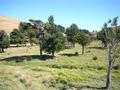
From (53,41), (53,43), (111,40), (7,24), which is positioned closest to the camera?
(111,40)

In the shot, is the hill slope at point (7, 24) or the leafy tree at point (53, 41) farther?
the hill slope at point (7, 24)

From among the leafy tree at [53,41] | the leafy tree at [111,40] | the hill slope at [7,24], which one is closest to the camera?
the leafy tree at [111,40]

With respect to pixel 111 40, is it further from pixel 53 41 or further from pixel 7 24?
pixel 7 24

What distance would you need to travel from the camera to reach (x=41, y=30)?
72.4 m

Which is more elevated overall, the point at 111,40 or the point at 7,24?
the point at 7,24

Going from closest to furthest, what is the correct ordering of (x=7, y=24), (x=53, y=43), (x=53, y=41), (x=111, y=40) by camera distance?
(x=111, y=40)
(x=53, y=43)
(x=53, y=41)
(x=7, y=24)

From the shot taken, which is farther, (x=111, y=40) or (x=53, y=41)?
(x=53, y=41)

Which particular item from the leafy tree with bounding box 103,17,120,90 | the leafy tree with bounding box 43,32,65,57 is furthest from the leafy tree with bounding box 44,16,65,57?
the leafy tree with bounding box 103,17,120,90

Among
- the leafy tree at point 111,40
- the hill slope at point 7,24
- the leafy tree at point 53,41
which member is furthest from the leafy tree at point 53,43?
the hill slope at point 7,24

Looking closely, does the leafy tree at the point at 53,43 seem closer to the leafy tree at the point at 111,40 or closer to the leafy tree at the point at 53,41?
the leafy tree at the point at 53,41

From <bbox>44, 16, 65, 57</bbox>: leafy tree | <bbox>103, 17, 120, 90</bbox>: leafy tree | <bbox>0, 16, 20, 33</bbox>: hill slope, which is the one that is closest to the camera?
<bbox>103, 17, 120, 90</bbox>: leafy tree

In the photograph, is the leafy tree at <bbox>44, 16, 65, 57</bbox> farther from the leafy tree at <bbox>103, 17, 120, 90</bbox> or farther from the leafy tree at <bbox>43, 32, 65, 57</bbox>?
the leafy tree at <bbox>103, 17, 120, 90</bbox>

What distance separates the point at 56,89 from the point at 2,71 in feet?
32.6

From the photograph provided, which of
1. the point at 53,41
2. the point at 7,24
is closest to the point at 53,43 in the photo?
the point at 53,41
